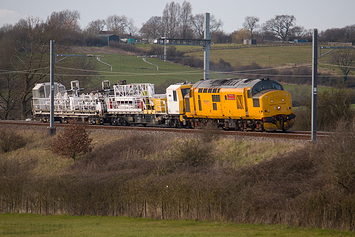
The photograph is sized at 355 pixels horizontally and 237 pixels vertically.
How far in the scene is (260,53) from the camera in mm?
84125

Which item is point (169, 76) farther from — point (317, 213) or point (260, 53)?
point (317, 213)

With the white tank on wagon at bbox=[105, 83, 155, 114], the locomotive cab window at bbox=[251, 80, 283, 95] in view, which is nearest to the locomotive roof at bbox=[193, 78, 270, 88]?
the locomotive cab window at bbox=[251, 80, 283, 95]

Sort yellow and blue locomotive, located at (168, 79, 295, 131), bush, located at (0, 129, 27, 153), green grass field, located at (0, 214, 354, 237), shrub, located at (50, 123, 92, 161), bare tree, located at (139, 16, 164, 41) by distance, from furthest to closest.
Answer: bare tree, located at (139, 16, 164, 41) → bush, located at (0, 129, 27, 153) → shrub, located at (50, 123, 92, 161) → yellow and blue locomotive, located at (168, 79, 295, 131) → green grass field, located at (0, 214, 354, 237)

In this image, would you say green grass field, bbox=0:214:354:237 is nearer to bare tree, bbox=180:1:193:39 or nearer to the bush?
the bush

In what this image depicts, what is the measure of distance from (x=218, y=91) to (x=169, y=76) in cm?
4389

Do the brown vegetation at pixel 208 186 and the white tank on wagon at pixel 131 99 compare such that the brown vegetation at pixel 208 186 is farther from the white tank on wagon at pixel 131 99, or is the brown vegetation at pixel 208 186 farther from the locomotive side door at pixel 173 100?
the white tank on wagon at pixel 131 99

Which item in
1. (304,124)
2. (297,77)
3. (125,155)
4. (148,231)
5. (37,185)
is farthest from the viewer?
(297,77)

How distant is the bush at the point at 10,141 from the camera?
35062mm

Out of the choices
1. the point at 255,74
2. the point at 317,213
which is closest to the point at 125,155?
the point at 317,213

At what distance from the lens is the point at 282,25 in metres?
102

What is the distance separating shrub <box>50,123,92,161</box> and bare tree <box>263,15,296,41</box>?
262 ft

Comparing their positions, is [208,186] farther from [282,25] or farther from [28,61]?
[282,25]

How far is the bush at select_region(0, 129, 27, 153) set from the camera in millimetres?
35062

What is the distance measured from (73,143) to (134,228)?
1457 centimetres
